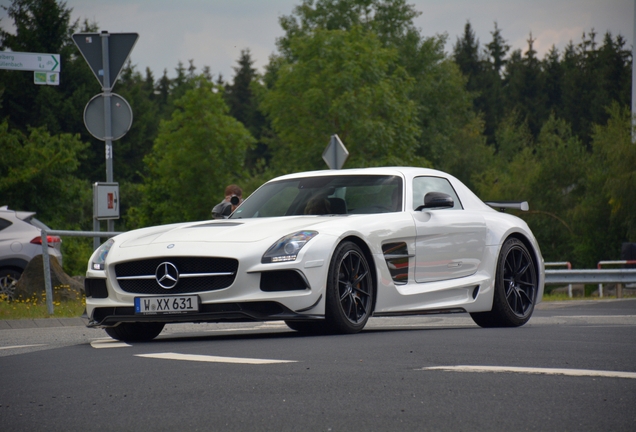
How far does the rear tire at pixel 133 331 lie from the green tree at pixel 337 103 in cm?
4645

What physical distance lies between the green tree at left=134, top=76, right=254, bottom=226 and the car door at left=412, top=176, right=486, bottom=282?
5707 centimetres

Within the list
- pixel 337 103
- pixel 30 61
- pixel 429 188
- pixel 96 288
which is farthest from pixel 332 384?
pixel 337 103

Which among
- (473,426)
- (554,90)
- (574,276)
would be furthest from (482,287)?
(554,90)

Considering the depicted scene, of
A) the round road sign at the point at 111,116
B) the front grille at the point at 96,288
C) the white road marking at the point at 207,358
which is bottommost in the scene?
the white road marking at the point at 207,358

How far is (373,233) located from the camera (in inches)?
338

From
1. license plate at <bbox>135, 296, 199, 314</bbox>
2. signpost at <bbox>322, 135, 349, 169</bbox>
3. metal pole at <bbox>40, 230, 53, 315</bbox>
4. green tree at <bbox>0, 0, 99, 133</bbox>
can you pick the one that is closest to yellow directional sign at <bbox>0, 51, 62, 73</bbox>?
metal pole at <bbox>40, 230, 53, 315</bbox>

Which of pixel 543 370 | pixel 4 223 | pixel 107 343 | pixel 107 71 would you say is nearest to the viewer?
pixel 543 370

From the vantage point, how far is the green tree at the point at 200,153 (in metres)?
66.8

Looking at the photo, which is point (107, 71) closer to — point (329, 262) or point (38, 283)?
point (38, 283)

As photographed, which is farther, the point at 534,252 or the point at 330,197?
the point at 534,252

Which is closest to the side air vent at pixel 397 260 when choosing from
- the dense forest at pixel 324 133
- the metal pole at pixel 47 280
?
the metal pole at pixel 47 280

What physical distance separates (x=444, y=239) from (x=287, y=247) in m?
1.89

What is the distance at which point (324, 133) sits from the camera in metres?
56.2

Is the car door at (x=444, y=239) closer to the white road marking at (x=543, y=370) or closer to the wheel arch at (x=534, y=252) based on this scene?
the wheel arch at (x=534, y=252)
